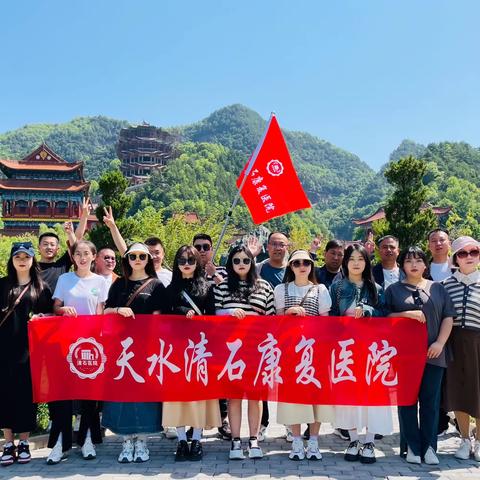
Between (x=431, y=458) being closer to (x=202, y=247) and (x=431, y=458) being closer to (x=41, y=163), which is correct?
(x=202, y=247)

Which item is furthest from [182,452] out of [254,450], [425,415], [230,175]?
[230,175]

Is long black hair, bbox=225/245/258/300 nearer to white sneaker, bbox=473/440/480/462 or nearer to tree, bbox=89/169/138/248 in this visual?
white sneaker, bbox=473/440/480/462

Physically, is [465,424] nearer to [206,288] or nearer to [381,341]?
[381,341]

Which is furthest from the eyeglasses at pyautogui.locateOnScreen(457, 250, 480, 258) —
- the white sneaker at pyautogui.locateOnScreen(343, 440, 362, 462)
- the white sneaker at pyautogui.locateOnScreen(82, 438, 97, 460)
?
the white sneaker at pyautogui.locateOnScreen(82, 438, 97, 460)

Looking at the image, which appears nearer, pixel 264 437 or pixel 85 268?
pixel 85 268

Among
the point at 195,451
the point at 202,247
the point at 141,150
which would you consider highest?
the point at 141,150

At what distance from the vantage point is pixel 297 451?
4.24 metres

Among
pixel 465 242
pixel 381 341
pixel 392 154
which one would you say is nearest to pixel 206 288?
pixel 381 341

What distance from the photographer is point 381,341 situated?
4.40 meters

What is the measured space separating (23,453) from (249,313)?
2.29 m

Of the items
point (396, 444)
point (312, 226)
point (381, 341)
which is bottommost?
point (396, 444)

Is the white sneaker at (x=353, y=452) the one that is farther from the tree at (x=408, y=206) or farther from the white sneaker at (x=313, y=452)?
the tree at (x=408, y=206)

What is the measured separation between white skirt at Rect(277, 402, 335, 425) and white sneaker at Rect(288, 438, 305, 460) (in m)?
0.18

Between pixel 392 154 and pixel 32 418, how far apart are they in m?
208
